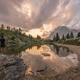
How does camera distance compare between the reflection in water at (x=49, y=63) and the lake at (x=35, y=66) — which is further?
the reflection in water at (x=49, y=63)

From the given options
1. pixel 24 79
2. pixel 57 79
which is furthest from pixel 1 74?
pixel 57 79

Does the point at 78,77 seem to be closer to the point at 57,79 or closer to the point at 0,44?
the point at 57,79

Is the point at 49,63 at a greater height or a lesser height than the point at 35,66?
greater

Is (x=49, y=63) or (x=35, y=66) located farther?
(x=49, y=63)

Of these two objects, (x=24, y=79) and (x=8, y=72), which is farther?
(x=8, y=72)

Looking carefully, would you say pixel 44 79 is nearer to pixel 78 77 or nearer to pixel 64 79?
pixel 64 79

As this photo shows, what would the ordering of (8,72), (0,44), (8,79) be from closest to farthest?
1. (8,79)
2. (8,72)
3. (0,44)

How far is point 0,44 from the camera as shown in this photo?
103m

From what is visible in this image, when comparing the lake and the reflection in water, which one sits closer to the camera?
the lake

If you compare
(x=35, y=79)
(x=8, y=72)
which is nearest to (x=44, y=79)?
(x=35, y=79)

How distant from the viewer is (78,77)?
21.2 m

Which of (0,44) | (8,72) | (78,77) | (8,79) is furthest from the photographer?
(0,44)

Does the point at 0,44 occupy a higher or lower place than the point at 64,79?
higher

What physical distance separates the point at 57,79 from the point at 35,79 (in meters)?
2.38
